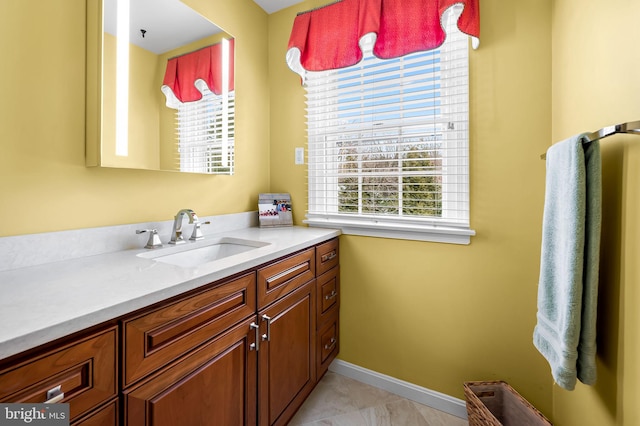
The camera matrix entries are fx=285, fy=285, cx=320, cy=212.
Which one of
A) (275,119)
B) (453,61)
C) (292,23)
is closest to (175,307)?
(275,119)

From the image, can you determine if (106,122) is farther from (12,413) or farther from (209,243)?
(12,413)

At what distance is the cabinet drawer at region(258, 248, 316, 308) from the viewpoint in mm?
1205

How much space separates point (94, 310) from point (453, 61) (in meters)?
1.88

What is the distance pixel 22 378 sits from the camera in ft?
1.84

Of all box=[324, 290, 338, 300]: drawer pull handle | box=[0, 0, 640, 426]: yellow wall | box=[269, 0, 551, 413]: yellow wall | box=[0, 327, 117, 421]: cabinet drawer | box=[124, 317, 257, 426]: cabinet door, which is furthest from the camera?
box=[324, 290, 338, 300]: drawer pull handle

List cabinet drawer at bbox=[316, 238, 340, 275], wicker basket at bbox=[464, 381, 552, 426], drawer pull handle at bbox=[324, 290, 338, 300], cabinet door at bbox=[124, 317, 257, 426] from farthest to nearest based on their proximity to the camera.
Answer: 1. drawer pull handle at bbox=[324, 290, 338, 300]
2. cabinet drawer at bbox=[316, 238, 340, 275]
3. wicker basket at bbox=[464, 381, 552, 426]
4. cabinet door at bbox=[124, 317, 257, 426]

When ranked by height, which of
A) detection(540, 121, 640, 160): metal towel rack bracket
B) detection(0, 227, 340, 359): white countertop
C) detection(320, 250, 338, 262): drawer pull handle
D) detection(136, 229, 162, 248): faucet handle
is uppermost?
detection(540, 121, 640, 160): metal towel rack bracket

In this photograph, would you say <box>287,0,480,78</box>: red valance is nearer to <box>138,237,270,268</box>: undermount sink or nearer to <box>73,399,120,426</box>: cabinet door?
<box>138,237,270,268</box>: undermount sink

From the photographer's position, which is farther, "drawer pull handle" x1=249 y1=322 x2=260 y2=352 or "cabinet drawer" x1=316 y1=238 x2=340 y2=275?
"cabinet drawer" x1=316 y1=238 x2=340 y2=275

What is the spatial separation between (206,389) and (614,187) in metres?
1.47

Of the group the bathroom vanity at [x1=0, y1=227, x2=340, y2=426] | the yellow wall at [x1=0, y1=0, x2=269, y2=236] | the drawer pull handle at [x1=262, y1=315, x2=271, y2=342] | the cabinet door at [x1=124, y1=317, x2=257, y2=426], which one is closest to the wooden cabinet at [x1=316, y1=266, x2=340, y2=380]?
the bathroom vanity at [x1=0, y1=227, x2=340, y2=426]

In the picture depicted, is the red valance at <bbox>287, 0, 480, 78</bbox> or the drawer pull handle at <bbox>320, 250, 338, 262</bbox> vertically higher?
the red valance at <bbox>287, 0, 480, 78</bbox>

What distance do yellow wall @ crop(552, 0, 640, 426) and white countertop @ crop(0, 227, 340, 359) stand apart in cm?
115

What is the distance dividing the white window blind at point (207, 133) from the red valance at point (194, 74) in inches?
1.4
